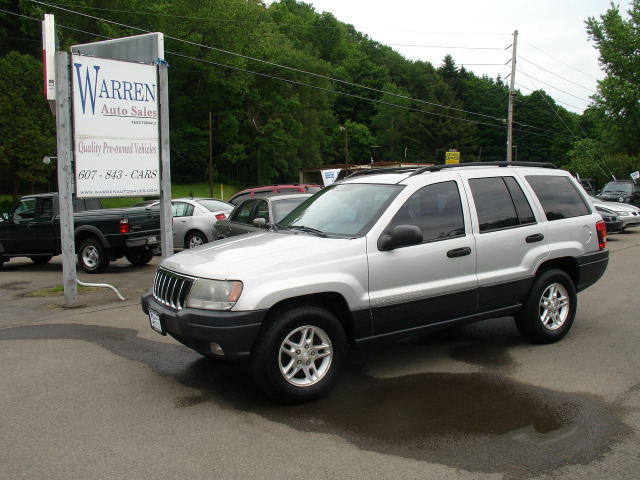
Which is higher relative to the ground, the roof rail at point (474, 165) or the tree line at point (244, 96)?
the tree line at point (244, 96)

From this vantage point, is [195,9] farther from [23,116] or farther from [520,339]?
[520,339]

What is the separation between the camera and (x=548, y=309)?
623cm

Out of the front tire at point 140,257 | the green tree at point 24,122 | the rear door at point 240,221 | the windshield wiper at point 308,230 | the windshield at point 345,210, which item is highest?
the green tree at point 24,122

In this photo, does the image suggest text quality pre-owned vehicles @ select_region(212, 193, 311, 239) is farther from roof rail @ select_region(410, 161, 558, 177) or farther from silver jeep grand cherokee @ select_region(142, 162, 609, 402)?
roof rail @ select_region(410, 161, 558, 177)

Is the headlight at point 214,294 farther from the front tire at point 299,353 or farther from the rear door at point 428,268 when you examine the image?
the rear door at point 428,268

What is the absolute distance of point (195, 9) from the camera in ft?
176

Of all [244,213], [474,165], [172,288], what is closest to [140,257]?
[244,213]

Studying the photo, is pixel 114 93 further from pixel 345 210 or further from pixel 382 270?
pixel 382 270

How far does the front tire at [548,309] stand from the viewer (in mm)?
6039

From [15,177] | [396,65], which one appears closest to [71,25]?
[15,177]

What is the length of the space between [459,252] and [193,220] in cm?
1145

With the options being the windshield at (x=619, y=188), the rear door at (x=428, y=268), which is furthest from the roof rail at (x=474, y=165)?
the windshield at (x=619, y=188)

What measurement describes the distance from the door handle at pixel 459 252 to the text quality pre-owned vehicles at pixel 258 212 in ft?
16.8

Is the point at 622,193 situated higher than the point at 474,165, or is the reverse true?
the point at 474,165
